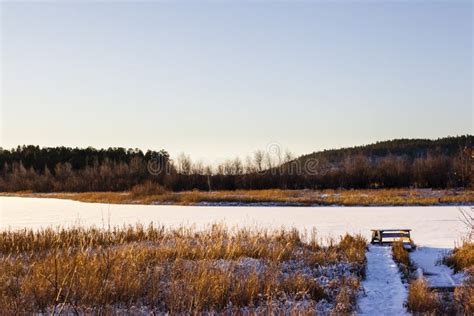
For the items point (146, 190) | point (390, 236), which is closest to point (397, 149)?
A: point (146, 190)

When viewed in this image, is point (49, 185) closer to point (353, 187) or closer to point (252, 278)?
point (353, 187)

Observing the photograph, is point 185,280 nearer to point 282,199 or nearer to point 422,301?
point 422,301

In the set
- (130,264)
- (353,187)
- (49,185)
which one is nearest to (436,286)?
(130,264)

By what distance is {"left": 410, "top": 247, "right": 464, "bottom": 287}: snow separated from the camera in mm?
8844

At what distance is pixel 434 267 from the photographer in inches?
404

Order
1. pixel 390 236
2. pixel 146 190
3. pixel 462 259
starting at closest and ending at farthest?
pixel 462 259 → pixel 390 236 → pixel 146 190

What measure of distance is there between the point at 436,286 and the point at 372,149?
132m

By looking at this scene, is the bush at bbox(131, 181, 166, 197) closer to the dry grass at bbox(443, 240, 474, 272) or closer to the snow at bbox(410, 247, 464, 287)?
the snow at bbox(410, 247, 464, 287)

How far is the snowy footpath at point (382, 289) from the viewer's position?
7332 mm

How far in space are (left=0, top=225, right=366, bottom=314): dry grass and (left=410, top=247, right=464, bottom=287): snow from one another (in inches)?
47.9

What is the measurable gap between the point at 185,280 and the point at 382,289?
11.2 ft

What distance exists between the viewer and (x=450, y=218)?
66.9 ft

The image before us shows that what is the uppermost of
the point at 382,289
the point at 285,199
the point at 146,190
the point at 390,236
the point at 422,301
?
the point at 146,190

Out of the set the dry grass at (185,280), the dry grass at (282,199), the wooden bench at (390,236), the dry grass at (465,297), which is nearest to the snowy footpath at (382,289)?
the dry grass at (185,280)
